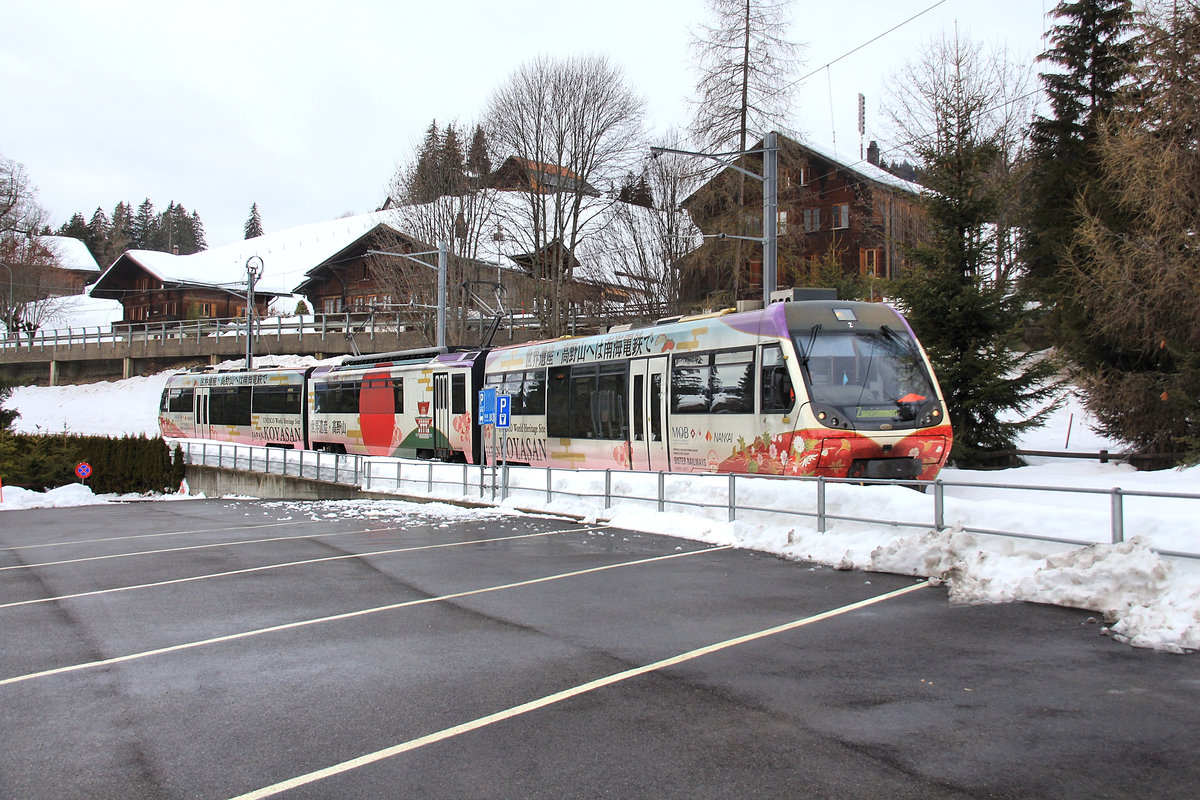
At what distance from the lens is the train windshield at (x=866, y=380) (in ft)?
46.2

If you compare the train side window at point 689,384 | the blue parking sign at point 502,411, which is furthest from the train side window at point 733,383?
the blue parking sign at point 502,411

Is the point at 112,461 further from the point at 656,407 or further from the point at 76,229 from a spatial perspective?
the point at 76,229

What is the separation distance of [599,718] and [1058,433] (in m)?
34.7

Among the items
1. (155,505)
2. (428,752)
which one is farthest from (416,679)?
(155,505)

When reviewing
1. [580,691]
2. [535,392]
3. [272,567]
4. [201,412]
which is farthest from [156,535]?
[201,412]

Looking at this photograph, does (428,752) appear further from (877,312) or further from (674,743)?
(877,312)

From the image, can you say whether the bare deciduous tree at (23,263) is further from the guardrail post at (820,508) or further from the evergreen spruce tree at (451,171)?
the guardrail post at (820,508)

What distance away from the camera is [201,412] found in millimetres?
38312

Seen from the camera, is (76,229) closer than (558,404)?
No

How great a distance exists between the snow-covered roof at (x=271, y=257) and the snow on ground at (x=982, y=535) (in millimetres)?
63863

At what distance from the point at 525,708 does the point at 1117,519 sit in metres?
5.87

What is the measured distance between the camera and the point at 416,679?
612cm

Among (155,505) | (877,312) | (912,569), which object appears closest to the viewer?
(912,569)

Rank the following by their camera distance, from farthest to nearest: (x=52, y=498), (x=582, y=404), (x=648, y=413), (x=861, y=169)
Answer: (x=861, y=169)
(x=52, y=498)
(x=582, y=404)
(x=648, y=413)
